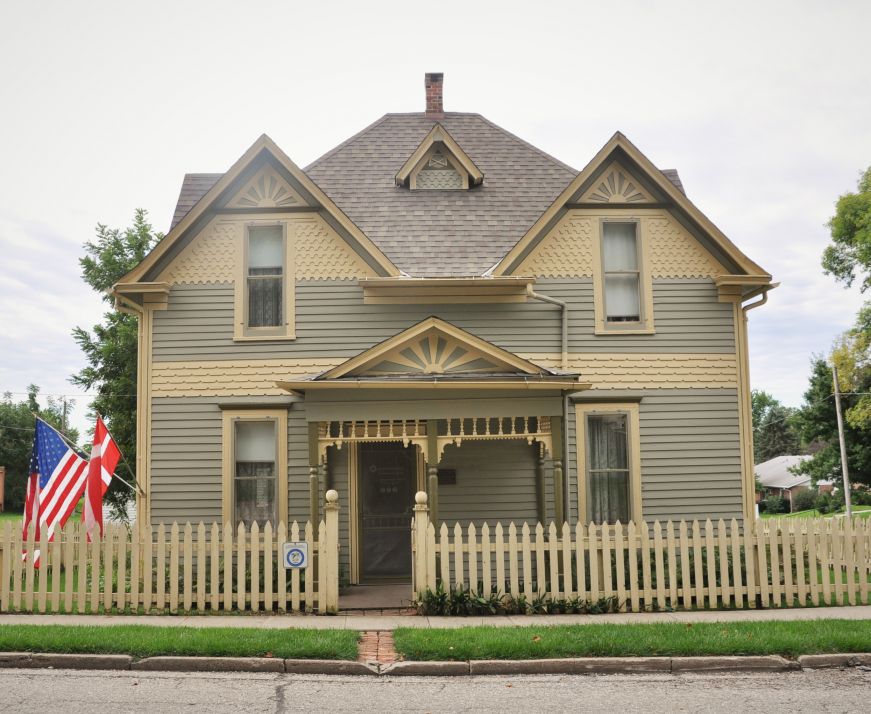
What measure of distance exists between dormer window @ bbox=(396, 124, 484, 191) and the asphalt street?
11.0 metres

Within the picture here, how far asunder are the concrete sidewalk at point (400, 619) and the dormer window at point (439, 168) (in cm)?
918

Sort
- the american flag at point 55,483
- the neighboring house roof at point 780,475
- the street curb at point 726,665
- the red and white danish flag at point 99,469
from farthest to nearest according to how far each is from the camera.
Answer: the neighboring house roof at point 780,475, the american flag at point 55,483, the red and white danish flag at point 99,469, the street curb at point 726,665

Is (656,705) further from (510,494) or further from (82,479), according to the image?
(82,479)

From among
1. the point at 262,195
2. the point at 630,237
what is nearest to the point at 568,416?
the point at 630,237

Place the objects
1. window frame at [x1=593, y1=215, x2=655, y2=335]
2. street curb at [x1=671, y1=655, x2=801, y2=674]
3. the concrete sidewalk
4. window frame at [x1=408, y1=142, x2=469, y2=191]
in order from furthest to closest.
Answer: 1. window frame at [x1=408, y1=142, x2=469, y2=191]
2. window frame at [x1=593, y1=215, x2=655, y2=335]
3. the concrete sidewalk
4. street curb at [x1=671, y1=655, x2=801, y2=674]

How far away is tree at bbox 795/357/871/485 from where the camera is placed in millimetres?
43062

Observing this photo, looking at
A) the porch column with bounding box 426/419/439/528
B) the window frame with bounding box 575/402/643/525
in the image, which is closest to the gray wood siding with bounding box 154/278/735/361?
the window frame with bounding box 575/402/643/525

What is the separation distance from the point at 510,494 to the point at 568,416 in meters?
1.78

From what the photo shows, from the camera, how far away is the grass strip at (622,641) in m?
8.69

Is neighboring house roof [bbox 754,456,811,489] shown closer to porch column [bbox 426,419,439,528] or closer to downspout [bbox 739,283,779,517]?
downspout [bbox 739,283,779,517]

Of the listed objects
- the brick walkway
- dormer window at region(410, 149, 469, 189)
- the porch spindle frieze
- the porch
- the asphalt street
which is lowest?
the asphalt street

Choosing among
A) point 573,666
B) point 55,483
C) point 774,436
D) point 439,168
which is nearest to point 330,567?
point 573,666

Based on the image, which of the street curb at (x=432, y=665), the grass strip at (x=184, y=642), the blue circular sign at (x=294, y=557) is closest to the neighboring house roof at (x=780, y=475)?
the blue circular sign at (x=294, y=557)

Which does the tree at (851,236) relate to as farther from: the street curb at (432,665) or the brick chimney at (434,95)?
the street curb at (432,665)
